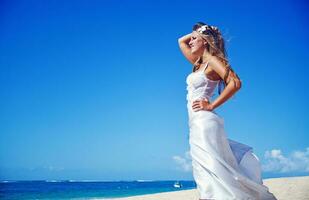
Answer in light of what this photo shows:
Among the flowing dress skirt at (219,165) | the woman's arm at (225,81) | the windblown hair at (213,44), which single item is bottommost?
the flowing dress skirt at (219,165)

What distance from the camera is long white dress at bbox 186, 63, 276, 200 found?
4.34 meters

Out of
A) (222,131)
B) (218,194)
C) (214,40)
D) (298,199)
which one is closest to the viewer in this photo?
(218,194)

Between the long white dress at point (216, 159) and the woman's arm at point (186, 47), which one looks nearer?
the long white dress at point (216, 159)

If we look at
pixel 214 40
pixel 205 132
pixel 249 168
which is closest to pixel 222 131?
pixel 205 132

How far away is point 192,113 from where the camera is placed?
480 cm

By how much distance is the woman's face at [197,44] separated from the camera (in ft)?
16.5

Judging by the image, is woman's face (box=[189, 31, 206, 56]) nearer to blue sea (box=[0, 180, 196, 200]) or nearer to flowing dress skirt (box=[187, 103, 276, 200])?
flowing dress skirt (box=[187, 103, 276, 200])

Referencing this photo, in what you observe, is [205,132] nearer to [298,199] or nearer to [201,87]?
[201,87]

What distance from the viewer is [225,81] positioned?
15.2ft

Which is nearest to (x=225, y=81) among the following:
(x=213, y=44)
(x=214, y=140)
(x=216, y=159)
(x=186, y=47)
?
(x=213, y=44)

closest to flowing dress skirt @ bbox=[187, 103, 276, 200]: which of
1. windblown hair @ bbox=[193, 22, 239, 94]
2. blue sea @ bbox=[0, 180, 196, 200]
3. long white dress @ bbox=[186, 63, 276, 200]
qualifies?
long white dress @ bbox=[186, 63, 276, 200]

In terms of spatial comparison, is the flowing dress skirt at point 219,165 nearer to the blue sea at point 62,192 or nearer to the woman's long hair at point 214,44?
the woman's long hair at point 214,44

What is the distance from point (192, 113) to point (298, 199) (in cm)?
585

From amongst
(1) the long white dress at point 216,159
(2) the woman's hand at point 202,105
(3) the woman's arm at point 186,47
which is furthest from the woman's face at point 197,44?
(2) the woman's hand at point 202,105
